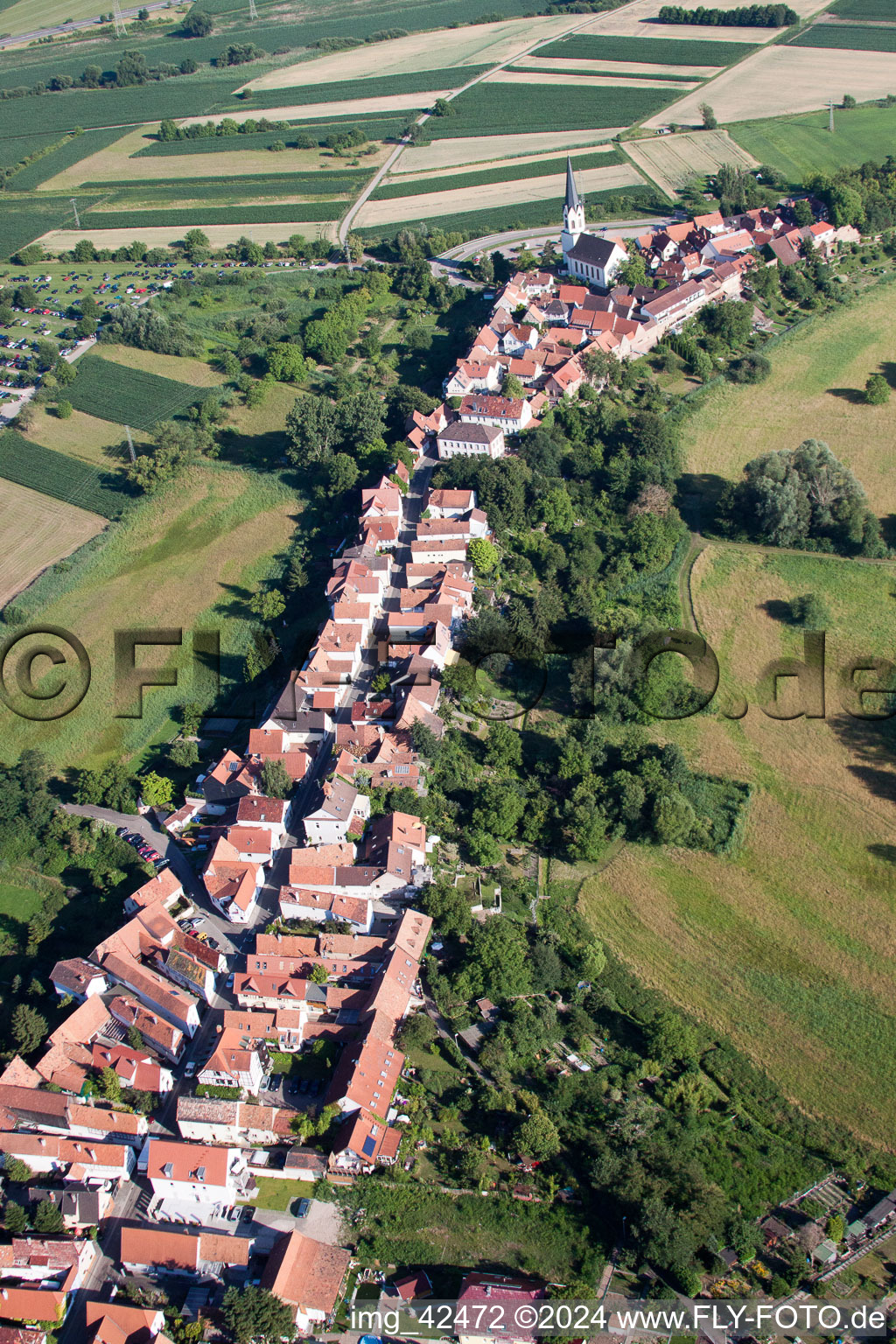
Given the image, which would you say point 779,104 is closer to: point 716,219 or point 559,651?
point 716,219

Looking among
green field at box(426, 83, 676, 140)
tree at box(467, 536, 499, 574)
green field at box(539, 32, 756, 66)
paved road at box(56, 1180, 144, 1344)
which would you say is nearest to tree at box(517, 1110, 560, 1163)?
paved road at box(56, 1180, 144, 1344)

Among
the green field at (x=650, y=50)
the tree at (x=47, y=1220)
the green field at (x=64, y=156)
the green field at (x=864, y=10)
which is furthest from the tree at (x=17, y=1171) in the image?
the green field at (x=864, y=10)

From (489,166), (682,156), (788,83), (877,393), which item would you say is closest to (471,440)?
(877,393)

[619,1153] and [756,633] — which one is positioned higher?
[756,633]

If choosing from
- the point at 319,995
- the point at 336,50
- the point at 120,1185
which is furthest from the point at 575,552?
the point at 336,50

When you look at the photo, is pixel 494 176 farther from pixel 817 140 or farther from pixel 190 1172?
pixel 190 1172

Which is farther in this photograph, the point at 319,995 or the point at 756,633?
the point at 756,633
